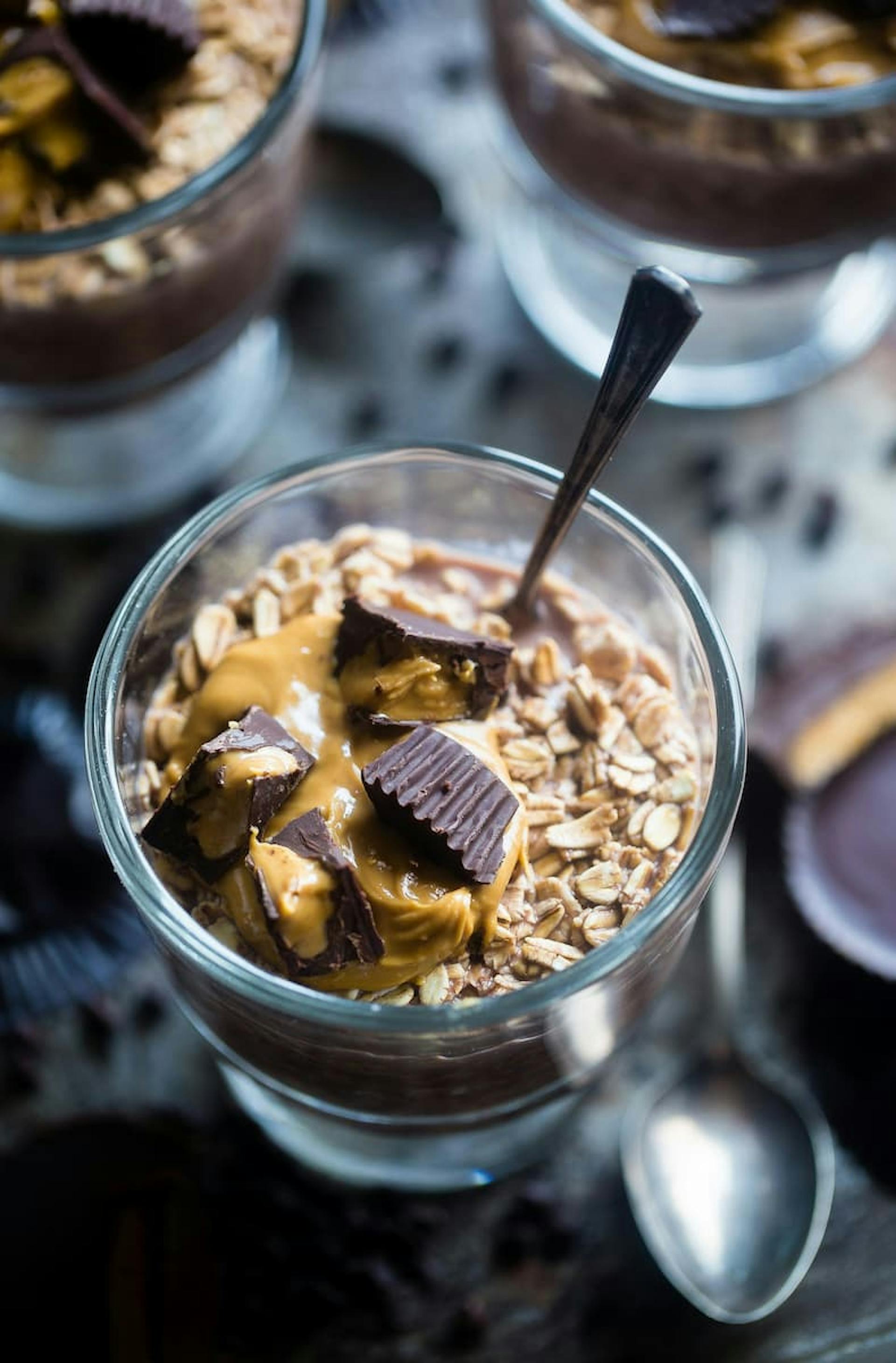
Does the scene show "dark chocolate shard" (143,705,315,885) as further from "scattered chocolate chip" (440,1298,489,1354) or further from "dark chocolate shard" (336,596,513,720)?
"scattered chocolate chip" (440,1298,489,1354)

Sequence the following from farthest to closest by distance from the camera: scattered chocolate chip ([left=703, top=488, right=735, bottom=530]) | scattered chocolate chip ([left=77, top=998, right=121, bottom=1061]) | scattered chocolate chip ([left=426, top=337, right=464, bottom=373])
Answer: scattered chocolate chip ([left=426, top=337, right=464, bottom=373]) < scattered chocolate chip ([left=703, top=488, right=735, bottom=530]) < scattered chocolate chip ([left=77, top=998, right=121, bottom=1061])

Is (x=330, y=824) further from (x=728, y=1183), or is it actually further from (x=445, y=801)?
(x=728, y=1183)

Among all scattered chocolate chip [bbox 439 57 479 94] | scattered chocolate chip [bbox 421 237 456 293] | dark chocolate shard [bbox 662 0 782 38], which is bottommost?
scattered chocolate chip [bbox 421 237 456 293]

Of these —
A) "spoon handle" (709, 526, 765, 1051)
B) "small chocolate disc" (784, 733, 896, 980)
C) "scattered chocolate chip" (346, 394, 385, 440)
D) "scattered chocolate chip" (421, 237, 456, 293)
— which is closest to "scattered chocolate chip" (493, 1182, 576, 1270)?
"spoon handle" (709, 526, 765, 1051)

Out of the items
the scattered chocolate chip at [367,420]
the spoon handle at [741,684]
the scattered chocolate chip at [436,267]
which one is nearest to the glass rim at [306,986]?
the spoon handle at [741,684]

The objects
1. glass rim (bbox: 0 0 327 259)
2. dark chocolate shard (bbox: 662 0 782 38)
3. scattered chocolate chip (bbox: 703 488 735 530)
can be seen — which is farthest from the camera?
scattered chocolate chip (bbox: 703 488 735 530)

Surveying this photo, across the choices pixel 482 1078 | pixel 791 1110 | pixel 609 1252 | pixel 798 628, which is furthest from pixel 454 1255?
pixel 798 628

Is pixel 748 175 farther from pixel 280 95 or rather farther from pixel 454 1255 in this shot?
pixel 454 1255

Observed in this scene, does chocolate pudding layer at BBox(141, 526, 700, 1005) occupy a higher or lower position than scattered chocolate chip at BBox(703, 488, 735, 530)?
higher
